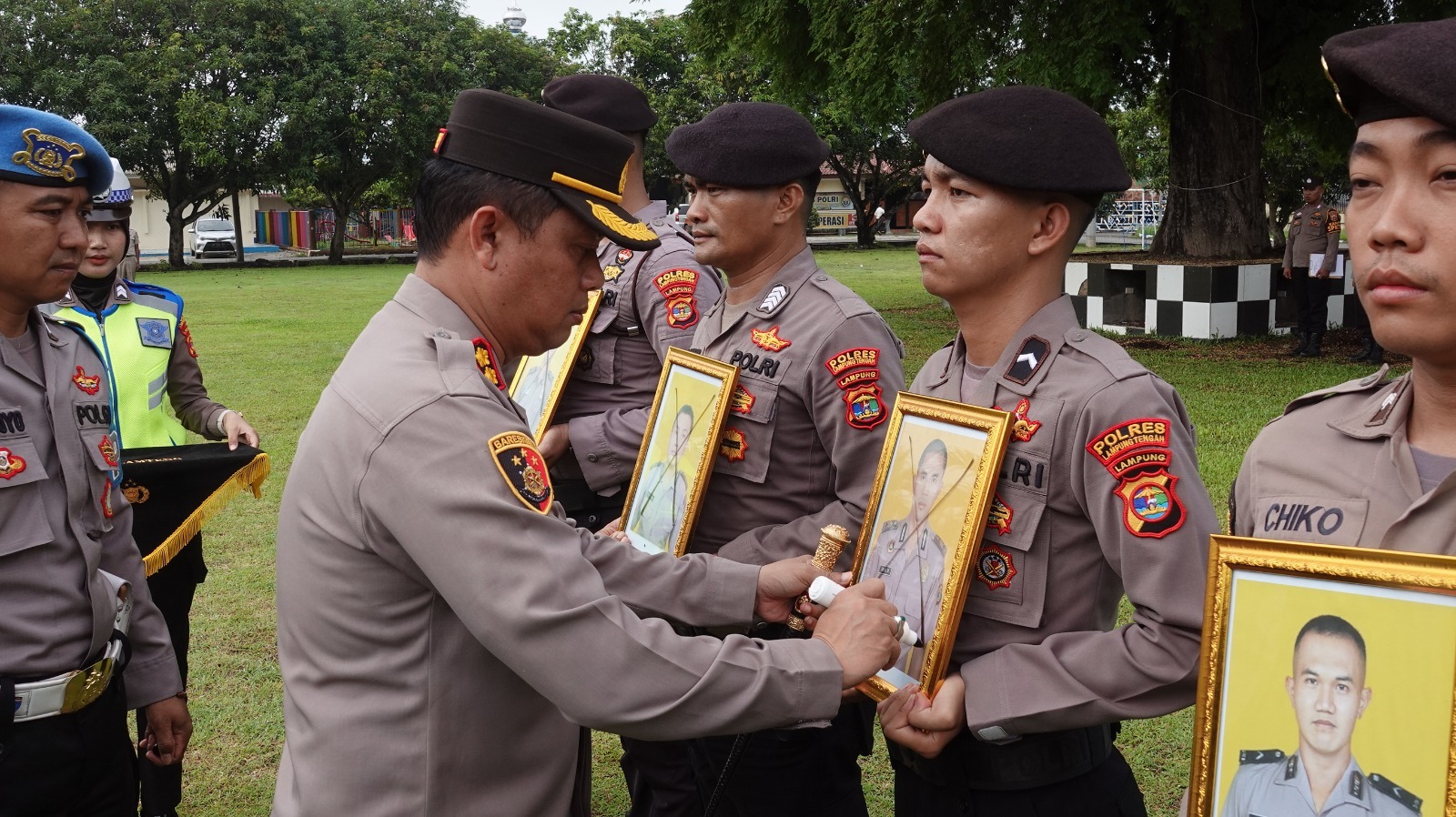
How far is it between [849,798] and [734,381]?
3.69 ft

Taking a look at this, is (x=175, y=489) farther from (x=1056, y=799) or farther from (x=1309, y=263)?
(x=1309, y=263)

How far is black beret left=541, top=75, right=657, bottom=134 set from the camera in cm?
416

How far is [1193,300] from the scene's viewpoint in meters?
12.9

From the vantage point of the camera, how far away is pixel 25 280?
272cm

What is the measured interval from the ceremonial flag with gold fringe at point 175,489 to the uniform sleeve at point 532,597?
253cm

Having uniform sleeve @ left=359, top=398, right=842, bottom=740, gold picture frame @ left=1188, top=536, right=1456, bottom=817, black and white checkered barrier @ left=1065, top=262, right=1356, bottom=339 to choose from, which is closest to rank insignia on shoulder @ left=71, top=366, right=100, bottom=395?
uniform sleeve @ left=359, top=398, right=842, bottom=740

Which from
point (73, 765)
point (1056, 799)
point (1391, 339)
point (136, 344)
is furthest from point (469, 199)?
point (136, 344)

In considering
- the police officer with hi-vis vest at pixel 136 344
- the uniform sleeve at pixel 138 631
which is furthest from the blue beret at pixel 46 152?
the police officer with hi-vis vest at pixel 136 344

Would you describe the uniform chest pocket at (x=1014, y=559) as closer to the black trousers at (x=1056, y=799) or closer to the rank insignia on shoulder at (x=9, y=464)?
the black trousers at (x=1056, y=799)

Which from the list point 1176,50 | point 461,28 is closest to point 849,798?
point 1176,50

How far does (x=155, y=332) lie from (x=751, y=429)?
2.46m

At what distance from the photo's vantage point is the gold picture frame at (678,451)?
285 centimetres

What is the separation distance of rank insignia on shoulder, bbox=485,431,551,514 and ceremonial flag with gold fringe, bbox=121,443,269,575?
2578 mm

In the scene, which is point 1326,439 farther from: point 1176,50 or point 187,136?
point 187,136
